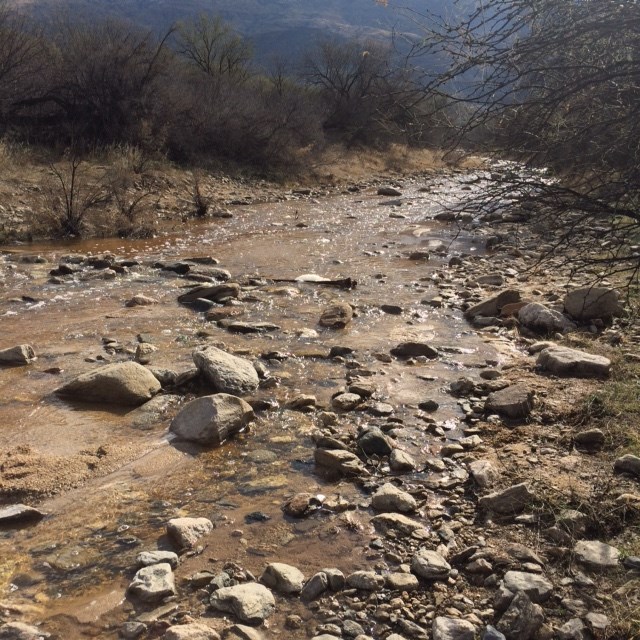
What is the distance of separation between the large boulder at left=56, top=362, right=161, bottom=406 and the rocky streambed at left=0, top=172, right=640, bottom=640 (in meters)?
0.01

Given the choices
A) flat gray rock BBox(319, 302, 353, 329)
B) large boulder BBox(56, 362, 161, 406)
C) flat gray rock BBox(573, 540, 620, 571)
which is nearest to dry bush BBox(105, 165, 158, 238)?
flat gray rock BBox(319, 302, 353, 329)

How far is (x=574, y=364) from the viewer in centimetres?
478

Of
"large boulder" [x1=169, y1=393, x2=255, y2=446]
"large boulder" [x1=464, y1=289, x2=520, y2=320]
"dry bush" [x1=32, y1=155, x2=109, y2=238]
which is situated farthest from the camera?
"dry bush" [x1=32, y1=155, x2=109, y2=238]

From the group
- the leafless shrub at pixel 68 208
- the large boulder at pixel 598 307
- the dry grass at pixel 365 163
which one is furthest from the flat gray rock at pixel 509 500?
the dry grass at pixel 365 163

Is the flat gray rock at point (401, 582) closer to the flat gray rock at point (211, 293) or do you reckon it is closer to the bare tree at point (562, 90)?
the bare tree at point (562, 90)

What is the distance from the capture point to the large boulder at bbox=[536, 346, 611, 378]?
4.69 metres

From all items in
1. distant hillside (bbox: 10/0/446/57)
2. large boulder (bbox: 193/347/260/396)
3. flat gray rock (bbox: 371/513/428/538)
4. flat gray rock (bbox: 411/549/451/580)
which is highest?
distant hillside (bbox: 10/0/446/57)

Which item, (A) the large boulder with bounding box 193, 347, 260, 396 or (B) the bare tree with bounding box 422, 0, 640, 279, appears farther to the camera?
(A) the large boulder with bounding box 193, 347, 260, 396

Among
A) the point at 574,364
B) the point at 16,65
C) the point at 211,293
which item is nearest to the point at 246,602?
the point at 574,364

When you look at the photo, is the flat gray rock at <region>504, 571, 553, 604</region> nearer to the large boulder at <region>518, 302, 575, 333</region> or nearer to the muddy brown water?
the muddy brown water

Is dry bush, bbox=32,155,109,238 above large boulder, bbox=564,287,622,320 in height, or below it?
below

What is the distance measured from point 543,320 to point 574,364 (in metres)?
1.32

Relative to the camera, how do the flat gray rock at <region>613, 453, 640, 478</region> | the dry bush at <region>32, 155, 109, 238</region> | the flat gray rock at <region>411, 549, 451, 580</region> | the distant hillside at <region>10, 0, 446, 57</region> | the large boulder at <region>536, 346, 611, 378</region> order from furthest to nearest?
the distant hillside at <region>10, 0, 446, 57</region> < the dry bush at <region>32, 155, 109, 238</region> < the large boulder at <region>536, 346, 611, 378</region> < the flat gray rock at <region>613, 453, 640, 478</region> < the flat gray rock at <region>411, 549, 451, 580</region>

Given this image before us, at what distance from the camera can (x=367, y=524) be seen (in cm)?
303
